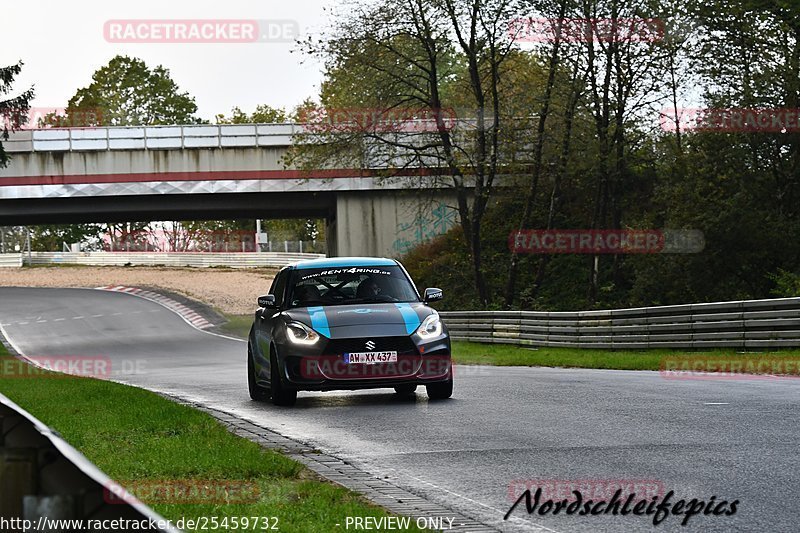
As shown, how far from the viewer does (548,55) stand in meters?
39.7

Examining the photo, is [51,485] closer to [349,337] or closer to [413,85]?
[349,337]

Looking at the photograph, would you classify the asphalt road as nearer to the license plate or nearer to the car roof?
the license plate

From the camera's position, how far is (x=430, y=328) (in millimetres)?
14625

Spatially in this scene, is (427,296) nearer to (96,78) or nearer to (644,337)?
(644,337)

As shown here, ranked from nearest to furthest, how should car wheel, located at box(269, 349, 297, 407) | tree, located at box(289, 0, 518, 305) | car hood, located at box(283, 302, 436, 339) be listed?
car hood, located at box(283, 302, 436, 339) → car wheel, located at box(269, 349, 297, 407) → tree, located at box(289, 0, 518, 305)

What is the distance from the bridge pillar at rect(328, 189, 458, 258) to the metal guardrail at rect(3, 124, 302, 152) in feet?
12.4

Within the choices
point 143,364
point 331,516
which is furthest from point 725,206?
point 331,516

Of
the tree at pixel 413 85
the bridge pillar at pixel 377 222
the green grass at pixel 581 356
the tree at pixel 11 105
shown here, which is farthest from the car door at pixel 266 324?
the bridge pillar at pixel 377 222

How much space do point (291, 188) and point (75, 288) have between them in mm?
26540

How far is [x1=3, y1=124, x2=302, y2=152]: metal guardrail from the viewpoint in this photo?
4897 cm

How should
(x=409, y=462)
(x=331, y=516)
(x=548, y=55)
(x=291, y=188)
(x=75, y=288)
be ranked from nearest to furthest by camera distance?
(x=331, y=516)
(x=409, y=462)
(x=548, y=55)
(x=291, y=188)
(x=75, y=288)

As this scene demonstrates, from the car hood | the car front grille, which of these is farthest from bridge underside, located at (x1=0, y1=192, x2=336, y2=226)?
the car front grille

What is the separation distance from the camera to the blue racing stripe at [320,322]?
563 inches

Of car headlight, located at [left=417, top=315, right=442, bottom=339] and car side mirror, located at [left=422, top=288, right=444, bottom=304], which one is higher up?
car side mirror, located at [left=422, top=288, right=444, bottom=304]
